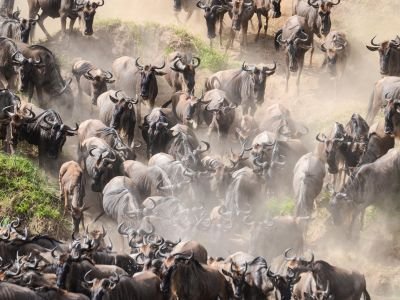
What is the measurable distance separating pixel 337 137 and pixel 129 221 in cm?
610

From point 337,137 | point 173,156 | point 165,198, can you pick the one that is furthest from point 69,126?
point 337,137

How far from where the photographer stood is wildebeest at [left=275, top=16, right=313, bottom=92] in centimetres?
3638

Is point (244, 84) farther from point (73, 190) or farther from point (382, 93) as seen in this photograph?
point (73, 190)

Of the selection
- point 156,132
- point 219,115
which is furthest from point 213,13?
point 156,132

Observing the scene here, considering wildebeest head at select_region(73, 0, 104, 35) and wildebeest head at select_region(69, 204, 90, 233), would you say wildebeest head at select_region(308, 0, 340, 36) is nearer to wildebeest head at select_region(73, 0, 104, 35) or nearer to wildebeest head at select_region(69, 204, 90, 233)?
wildebeest head at select_region(73, 0, 104, 35)

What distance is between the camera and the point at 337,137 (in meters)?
31.2

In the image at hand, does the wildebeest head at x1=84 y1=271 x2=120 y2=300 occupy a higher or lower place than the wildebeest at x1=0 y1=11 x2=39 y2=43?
lower

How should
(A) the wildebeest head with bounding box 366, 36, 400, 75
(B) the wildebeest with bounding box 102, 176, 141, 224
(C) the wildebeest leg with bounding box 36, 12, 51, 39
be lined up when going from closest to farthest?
(B) the wildebeest with bounding box 102, 176, 141, 224 < (A) the wildebeest head with bounding box 366, 36, 400, 75 < (C) the wildebeest leg with bounding box 36, 12, 51, 39

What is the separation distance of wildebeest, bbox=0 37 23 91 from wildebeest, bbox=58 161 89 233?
17.3ft

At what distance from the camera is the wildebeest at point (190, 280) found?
24938mm

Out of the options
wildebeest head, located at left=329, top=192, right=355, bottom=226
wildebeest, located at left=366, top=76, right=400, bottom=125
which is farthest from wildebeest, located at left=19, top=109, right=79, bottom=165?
wildebeest, located at left=366, top=76, right=400, bottom=125

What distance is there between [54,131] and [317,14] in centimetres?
1076

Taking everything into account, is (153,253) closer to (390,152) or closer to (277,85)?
(390,152)

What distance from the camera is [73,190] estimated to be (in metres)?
30.2
